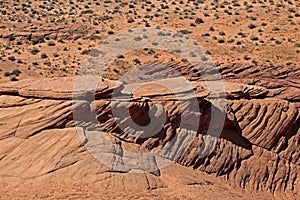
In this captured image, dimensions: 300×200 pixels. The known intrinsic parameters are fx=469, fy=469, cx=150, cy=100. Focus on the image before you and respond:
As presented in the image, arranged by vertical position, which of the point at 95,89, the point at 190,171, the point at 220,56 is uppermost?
the point at 95,89

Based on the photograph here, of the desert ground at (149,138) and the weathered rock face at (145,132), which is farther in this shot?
the weathered rock face at (145,132)

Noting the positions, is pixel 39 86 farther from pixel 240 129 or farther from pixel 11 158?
pixel 240 129

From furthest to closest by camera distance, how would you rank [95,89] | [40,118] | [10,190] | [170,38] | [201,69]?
[170,38]
[201,69]
[95,89]
[40,118]
[10,190]

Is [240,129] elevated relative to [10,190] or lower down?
lower down

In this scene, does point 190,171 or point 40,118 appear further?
point 190,171

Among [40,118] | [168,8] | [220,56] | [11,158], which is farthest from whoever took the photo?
[168,8]

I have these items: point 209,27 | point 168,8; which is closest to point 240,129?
point 209,27

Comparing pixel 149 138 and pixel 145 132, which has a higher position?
pixel 145 132

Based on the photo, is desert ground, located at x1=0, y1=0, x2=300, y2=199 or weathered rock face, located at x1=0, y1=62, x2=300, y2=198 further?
weathered rock face, located at x1=0, y1=62, x2=300, y2=198
